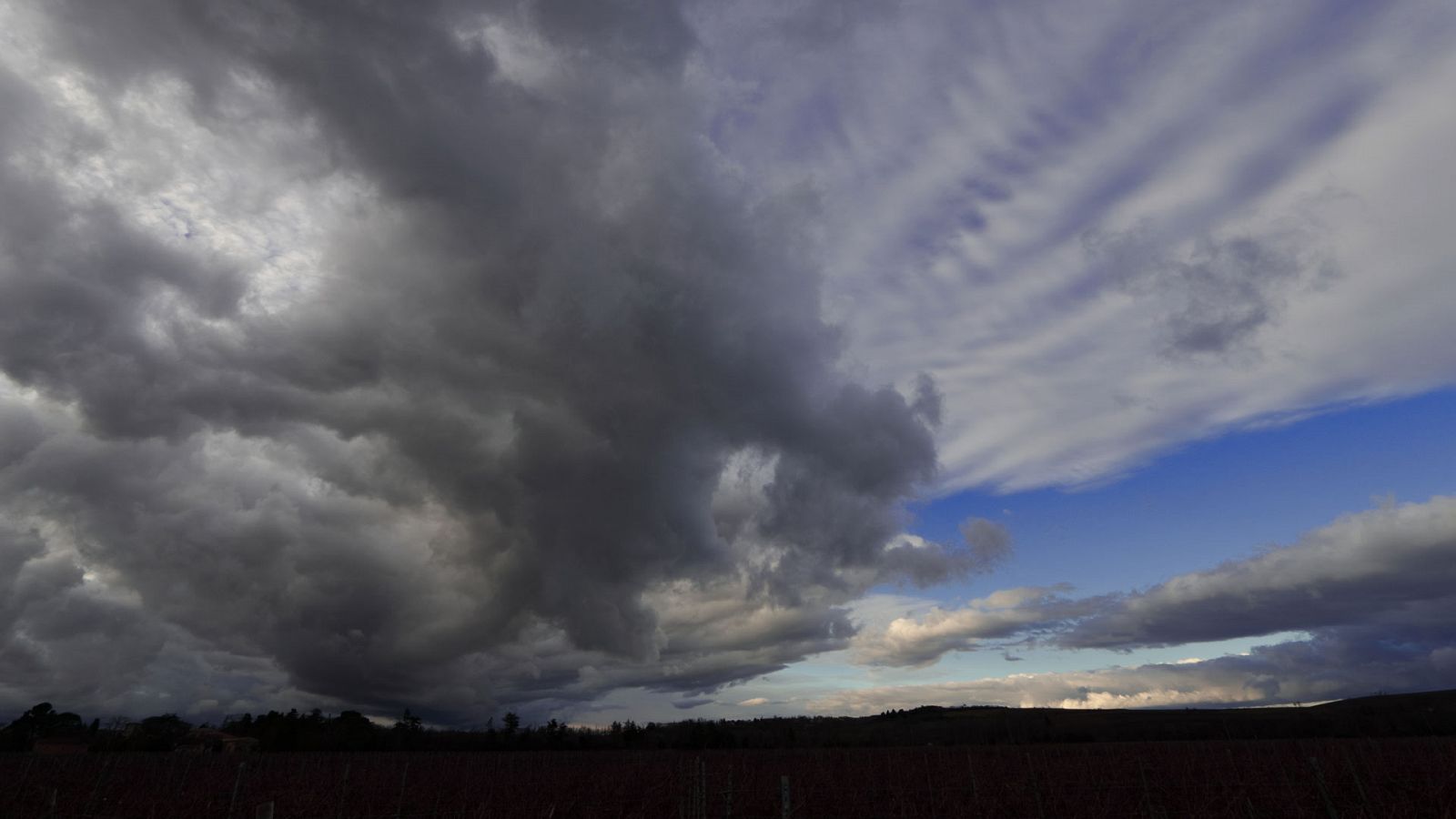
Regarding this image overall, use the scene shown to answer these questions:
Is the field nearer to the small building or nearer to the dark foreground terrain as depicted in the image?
the dark foreground terrain

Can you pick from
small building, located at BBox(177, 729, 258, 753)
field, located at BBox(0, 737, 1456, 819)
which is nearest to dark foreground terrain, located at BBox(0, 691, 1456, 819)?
field, located at BBox(0, 737, 1456, 819)

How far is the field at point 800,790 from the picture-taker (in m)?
30.6

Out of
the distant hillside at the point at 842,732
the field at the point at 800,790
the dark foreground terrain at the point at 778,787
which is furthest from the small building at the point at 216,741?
the field at the point at 800,790

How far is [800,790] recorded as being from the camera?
39.1 metres

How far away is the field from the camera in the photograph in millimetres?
30578

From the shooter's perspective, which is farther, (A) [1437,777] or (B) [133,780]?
(B) [133,780]

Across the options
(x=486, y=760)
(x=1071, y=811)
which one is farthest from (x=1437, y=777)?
(x=486, y=760)

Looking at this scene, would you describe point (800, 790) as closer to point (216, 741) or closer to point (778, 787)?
point (778, 787)

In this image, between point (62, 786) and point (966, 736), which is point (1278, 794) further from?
point (966, 736)

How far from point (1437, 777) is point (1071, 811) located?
24.0 m

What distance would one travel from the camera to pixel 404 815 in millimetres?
33844

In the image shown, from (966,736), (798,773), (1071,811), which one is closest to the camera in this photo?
(1071,811)

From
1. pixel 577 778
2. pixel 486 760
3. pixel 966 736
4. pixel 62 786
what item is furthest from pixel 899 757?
pixel 966 736

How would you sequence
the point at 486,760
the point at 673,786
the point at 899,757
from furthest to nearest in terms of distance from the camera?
the point at 486,760 → the point at 899,757 → the point at 673,786
